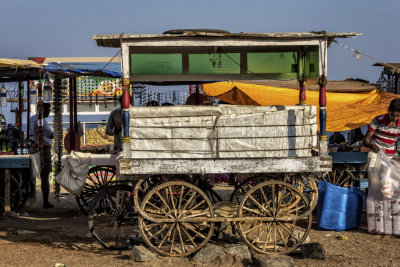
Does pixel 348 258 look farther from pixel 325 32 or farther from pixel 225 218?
pixel 325 32

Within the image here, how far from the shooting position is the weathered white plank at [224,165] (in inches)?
235

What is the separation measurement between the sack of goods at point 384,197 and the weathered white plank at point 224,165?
5.58 feet

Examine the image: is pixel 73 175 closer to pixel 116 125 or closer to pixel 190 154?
pixel 116 125

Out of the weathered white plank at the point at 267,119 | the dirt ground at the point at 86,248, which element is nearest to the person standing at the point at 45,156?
the dirt ground at the point at 86,248

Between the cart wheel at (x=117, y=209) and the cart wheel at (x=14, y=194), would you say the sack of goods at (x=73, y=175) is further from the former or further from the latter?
the cart wheel at (x=14, y=194)

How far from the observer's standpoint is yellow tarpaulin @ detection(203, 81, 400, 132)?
10328 mm

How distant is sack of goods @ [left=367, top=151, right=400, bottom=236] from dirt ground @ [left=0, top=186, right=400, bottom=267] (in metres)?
0.16

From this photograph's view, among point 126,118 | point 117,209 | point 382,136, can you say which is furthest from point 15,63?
point 382,136

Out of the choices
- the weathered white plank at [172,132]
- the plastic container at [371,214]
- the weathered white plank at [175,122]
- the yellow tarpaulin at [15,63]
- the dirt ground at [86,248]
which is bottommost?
the dirt ground at [86,248]

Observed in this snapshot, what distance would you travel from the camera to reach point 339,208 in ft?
25.8

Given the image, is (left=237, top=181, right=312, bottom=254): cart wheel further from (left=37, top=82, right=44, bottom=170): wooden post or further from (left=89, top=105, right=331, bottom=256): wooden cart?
(left=37, top=82, right=44, bottom=170): wooden post

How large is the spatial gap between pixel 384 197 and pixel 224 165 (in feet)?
9.23

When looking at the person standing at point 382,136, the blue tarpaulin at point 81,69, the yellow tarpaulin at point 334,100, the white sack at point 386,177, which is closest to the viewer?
the white sack at point 386,177

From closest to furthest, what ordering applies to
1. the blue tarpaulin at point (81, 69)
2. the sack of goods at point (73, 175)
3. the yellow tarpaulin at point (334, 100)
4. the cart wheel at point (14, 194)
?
the sack of goods at point (73, 175), the blue tarpaulin at point (81, 69), the cart wheel at point (14, 194), the yellow tarpaulin at point (334, 100)
